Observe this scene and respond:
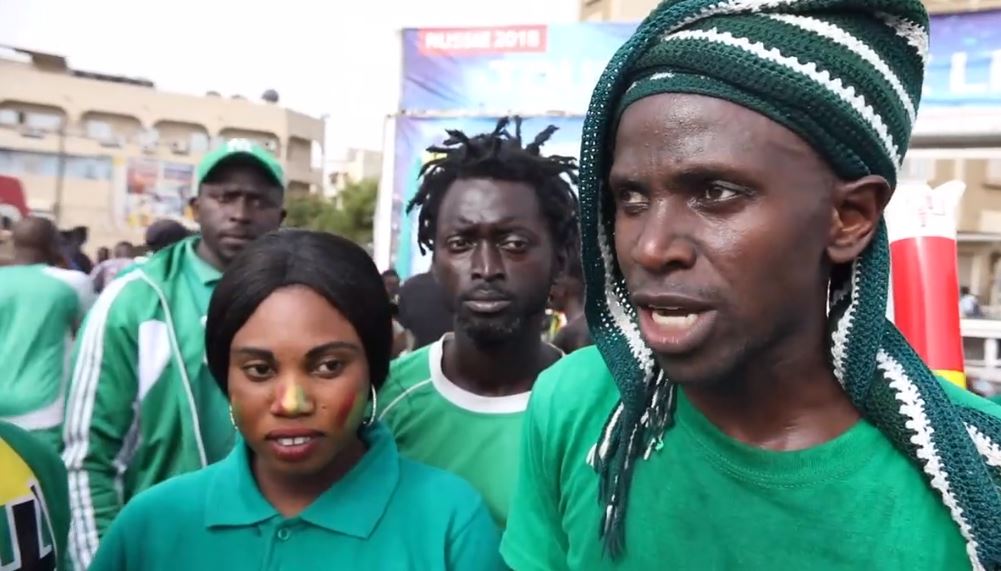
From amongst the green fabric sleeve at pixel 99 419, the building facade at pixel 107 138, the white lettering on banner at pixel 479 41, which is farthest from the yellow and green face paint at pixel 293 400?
the building facade at pixel 107 138

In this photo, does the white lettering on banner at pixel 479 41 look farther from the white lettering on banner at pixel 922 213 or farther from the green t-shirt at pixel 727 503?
the green t-shirt at pixel 727 503

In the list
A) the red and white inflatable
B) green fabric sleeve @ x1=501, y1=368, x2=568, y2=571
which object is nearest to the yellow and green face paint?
green fabric sleeve @ x1=501, y1=368, x2=568, y2=571

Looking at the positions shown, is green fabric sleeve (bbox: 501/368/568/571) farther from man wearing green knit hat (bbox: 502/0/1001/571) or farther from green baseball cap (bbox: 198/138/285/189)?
green baseball cap (bbox: 198/138/285/189)

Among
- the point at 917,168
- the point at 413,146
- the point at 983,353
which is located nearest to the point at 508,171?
the point at 917,168

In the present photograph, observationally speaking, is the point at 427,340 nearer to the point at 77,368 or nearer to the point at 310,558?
the point at 77,368

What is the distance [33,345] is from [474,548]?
321cm

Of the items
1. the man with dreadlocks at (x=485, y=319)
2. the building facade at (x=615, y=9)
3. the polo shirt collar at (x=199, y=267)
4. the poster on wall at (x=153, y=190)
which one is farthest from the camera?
the poster on wall at (x=153, y=190)

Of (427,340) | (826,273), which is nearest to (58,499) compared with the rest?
(826,273)

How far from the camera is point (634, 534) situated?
1233mm

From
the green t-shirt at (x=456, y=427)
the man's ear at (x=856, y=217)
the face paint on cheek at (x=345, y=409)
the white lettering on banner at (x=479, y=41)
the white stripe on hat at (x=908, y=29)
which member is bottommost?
the green t-shirt at (x=456, y=427)

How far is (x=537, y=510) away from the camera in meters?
1.38

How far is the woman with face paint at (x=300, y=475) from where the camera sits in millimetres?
1650

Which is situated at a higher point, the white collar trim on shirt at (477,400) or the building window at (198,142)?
the building window at (198,142)

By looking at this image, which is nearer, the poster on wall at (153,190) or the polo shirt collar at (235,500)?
the polo shirt collar at (235,500)
